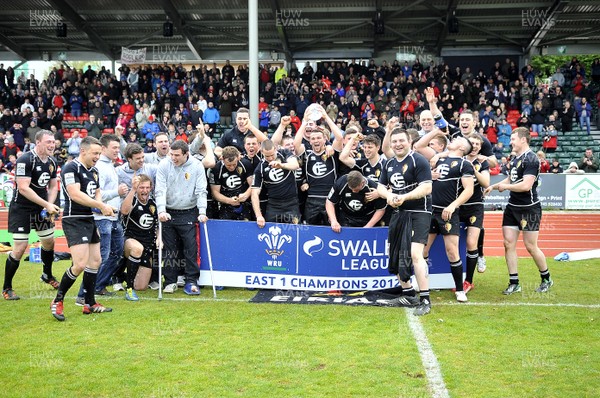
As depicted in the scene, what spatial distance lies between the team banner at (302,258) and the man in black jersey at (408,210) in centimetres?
84

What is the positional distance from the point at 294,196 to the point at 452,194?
218cm

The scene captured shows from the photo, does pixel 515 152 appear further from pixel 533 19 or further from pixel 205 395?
pixel 533 19

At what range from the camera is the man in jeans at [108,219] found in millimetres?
8125

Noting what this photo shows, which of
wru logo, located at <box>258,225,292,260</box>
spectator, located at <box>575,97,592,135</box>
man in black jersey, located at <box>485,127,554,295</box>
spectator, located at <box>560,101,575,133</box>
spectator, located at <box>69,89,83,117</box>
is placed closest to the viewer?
man in black jersey, located at <box>485,127,554,295</box>

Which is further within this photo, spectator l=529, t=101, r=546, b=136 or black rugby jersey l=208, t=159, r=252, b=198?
spectator l=529, t=101, r=546, b=136

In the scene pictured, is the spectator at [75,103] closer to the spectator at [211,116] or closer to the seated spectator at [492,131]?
the spectator at [211,116]

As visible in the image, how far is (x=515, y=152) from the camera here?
28.4 feet

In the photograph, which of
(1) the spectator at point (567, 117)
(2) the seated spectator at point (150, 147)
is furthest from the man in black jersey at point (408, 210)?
(1) the spectator at point (567, 117)

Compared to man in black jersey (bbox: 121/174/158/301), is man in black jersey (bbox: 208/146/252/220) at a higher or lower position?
higher

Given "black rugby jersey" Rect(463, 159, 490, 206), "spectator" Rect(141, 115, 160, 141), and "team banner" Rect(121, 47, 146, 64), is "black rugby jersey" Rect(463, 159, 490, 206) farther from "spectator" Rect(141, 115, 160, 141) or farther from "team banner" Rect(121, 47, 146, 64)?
"team banner" Rect(121, 47, 146, 64)

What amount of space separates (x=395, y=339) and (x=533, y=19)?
23.9 m

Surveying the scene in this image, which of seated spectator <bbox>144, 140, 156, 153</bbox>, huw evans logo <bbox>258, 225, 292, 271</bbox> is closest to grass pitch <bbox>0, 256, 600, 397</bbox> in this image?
huw evans logo <bbox>258, 225, 292, 271</bbox>

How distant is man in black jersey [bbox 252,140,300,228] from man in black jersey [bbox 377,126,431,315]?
154cm

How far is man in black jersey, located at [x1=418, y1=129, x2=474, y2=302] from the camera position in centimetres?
816
